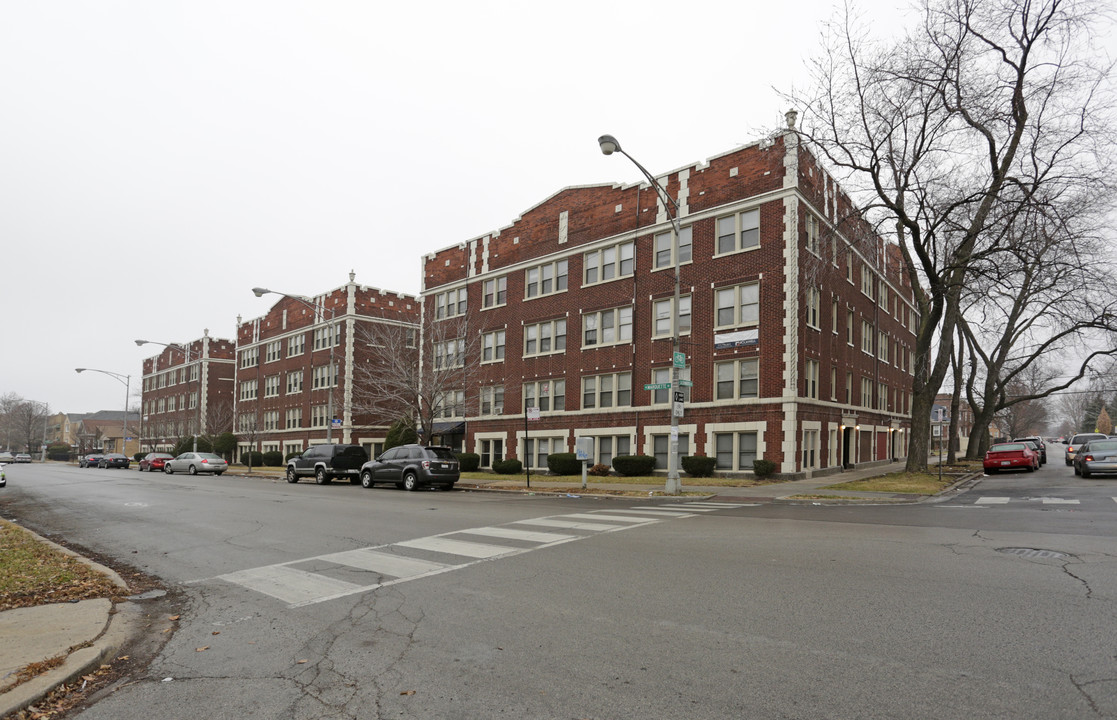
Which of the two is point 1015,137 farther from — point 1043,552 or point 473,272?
point 473,272

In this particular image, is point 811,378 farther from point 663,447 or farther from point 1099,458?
point 1099,458

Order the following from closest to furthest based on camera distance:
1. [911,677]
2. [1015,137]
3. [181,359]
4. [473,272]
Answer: [911,677]
[1015,137]
[473,272]
[181,359]

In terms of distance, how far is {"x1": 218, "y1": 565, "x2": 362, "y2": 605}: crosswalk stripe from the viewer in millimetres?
7314

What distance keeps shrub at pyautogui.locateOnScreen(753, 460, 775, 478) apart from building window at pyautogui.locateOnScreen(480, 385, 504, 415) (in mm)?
15678

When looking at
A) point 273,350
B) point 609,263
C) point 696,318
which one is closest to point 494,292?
point 609,263

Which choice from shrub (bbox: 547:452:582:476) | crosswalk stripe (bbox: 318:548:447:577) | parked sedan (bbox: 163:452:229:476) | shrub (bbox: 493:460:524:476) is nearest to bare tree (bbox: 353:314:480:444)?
shrub (bbox: 493:460:524:476)

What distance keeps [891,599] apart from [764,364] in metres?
21.1

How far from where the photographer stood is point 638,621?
5922mm

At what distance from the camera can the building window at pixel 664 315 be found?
29.6 metres

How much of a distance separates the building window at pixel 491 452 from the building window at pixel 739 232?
16.2 meters

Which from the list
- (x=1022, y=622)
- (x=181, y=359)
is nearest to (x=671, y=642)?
(x=1022, y=622)

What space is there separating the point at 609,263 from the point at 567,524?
71.3 feet

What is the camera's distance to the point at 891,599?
6441 mm

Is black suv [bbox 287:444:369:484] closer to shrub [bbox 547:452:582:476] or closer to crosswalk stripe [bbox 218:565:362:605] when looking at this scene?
shrub [bbox 547:452:582:476]
